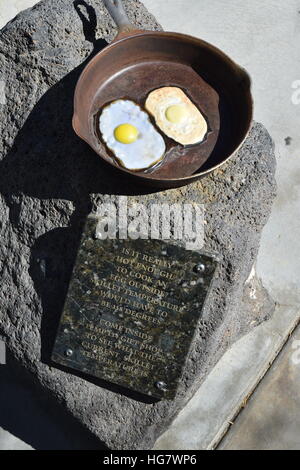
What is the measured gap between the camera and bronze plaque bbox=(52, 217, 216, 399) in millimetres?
3338

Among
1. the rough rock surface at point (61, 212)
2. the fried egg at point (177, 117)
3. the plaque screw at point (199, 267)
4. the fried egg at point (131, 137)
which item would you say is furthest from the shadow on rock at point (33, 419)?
the fried egg at point (177, 117)

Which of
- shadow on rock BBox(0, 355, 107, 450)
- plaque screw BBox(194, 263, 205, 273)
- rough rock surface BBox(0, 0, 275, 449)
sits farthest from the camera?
shadow on rock BBox(0, 355, 107, 450)

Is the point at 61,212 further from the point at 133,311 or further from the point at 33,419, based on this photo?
the point at 33,419

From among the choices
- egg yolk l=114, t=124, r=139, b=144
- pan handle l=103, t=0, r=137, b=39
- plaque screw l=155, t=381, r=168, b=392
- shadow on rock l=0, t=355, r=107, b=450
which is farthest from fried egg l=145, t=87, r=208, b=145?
shadow on rock l=0, t=355, r=107, b=450

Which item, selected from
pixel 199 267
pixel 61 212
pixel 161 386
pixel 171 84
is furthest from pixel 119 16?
pixel 161 386

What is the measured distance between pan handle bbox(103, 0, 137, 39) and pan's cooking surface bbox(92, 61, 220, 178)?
0.63 feet

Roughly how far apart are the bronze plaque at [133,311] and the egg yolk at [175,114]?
66 cm

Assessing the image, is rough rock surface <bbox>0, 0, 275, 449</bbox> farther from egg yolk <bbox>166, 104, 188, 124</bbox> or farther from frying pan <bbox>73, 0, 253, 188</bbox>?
egg yolk <bbox>166, 104, 188, 124</bbox>

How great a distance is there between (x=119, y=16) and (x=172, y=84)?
458 mm

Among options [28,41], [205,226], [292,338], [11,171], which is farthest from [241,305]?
[28,41]

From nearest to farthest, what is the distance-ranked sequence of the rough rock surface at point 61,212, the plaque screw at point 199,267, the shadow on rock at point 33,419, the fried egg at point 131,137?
the plaque screw at point 199,267
the fried egg at point 131,137
the rough rock surface at point 61,212
the shadow on rock at point 33,419

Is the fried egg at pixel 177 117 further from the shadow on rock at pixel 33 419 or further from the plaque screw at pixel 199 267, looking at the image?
the shadow on rock at pixel 33 419

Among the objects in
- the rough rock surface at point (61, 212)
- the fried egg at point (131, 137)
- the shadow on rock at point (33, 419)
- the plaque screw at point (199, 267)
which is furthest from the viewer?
the shadow on rock at point (33, 419)

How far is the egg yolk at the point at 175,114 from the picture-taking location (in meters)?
3.53
